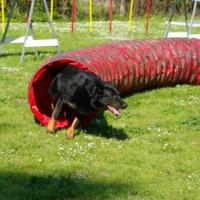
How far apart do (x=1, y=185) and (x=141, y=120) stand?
3.39 meters

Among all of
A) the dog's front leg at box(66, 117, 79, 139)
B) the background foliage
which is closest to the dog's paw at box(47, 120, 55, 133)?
the dog's front leg at box(66, 117, 79, 139)

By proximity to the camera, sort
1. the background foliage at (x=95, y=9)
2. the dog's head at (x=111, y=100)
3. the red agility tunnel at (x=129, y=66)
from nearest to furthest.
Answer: the dog's head at (x=111, y=100), the red agility tunnel at (x=129, y=66), the background foliage at (x=95, y=9)

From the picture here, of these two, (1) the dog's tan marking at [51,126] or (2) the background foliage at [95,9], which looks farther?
(2) the background foliage at [95,9]

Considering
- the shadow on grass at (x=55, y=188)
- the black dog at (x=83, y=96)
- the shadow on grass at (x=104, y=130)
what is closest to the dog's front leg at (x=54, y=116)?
the black dog at (x=83, y=96)

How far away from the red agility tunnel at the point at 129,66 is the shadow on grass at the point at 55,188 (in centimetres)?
219

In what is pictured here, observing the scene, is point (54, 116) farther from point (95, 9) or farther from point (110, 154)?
point (95, 9)

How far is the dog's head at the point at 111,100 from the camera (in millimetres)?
7387

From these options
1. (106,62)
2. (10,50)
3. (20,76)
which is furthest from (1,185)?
(10,50)

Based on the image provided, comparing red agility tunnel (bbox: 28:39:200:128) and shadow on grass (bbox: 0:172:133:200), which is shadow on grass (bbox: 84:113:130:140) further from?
shadow on grass (bbox: 0:172:133:200)

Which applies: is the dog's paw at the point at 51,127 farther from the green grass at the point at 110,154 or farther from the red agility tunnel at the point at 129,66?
the red agility tunnel at the point at 129,66

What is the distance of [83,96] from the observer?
24.8ft

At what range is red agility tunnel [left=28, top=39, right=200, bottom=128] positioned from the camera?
8375 millimetres

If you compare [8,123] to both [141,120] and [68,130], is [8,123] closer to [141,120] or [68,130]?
[68,130]

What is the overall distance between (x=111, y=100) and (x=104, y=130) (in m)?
0.86
